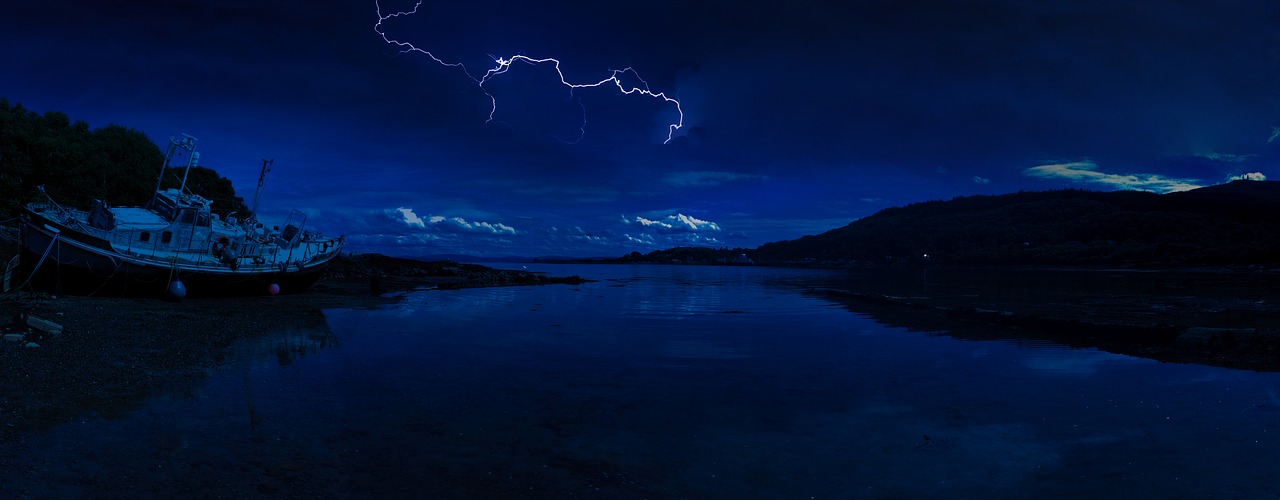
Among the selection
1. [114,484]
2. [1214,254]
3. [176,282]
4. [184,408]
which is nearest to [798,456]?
[114,484]

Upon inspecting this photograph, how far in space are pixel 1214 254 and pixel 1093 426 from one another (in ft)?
552

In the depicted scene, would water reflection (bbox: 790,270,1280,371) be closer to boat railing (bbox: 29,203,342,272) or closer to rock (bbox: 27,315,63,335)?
rock (bbox: 27,315,63,335)

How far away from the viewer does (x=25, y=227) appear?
29672 mm

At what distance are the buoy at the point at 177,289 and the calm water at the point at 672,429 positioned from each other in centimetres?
1558

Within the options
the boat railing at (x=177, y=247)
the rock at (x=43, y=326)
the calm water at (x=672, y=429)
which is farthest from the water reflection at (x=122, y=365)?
the boat railing at (x=177, y=247)

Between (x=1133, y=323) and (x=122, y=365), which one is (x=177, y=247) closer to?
(x=122, y=365)

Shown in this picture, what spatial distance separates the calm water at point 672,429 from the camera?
27.9 ft

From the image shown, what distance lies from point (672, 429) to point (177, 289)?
104 feet

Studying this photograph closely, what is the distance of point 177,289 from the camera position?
31.5 meters

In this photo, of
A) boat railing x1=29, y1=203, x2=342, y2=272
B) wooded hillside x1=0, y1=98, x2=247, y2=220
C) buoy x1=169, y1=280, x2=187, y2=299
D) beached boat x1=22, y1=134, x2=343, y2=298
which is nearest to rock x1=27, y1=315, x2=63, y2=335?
beached boat x1=22, y1=134, x2=343, y2=298

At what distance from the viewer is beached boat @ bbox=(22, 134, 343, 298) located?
29469 millimetres

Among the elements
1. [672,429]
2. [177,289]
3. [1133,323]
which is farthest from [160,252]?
[1133,323]

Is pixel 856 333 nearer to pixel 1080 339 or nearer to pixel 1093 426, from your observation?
pixel 1080 339

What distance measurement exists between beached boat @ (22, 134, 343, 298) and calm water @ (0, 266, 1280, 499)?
16.9 meters
